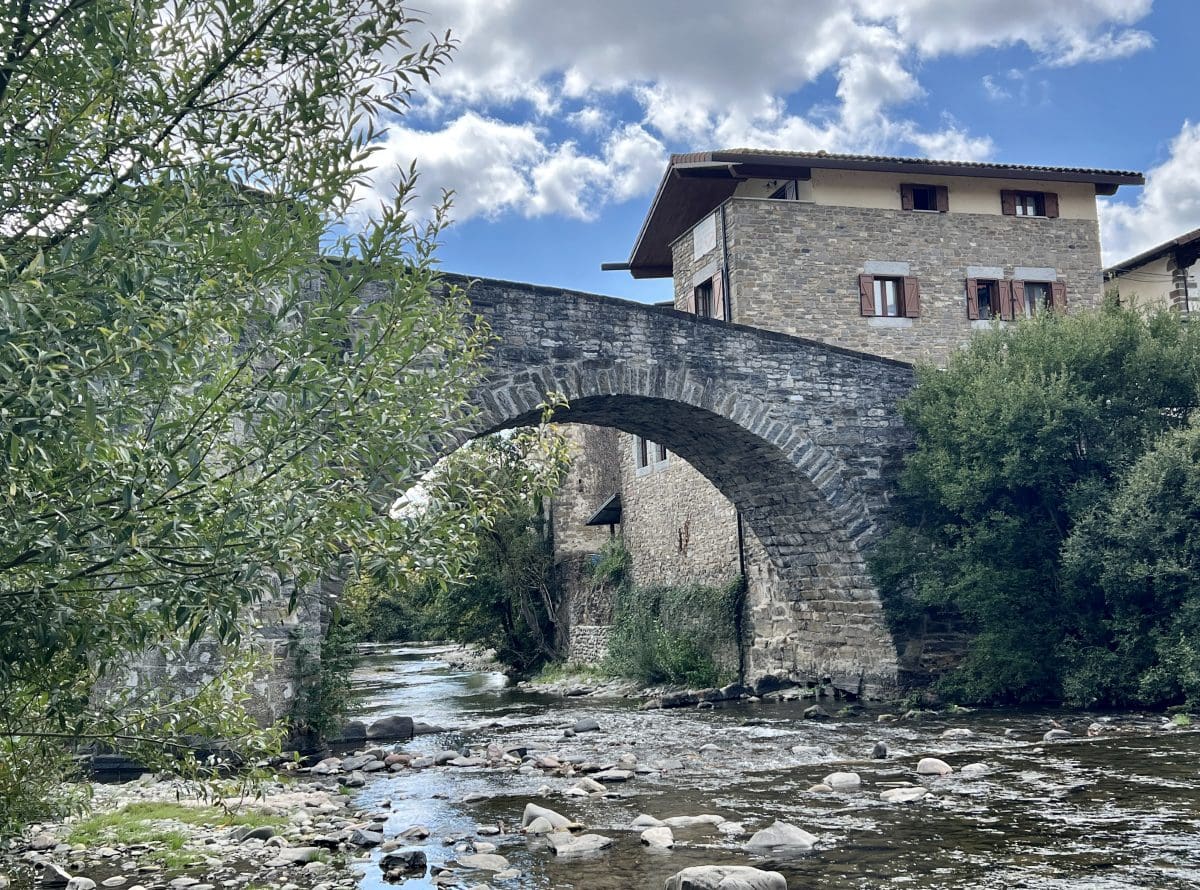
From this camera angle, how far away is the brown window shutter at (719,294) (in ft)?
56.6

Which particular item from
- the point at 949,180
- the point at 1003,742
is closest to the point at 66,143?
the point at 1003,742

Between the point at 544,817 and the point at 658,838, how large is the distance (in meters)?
0.93

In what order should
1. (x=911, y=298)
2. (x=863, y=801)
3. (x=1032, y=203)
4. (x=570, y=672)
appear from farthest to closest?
(x=570, y=672) → (x=1032, y=203) → (x=911, y=298) → (x=863, y=801)

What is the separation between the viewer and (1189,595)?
10.4m

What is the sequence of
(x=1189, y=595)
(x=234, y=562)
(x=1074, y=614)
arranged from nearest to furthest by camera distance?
(x=234, y=562), (x=1189, y=595), (x=1074, y=614)

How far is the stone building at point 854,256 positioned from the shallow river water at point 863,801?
513 cm

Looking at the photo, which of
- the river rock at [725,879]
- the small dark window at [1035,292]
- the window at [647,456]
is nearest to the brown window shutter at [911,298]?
the small dark window at [1035,292]

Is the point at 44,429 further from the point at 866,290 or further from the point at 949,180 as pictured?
the point at 949,180

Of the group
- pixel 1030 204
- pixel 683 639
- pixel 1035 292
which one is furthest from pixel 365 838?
pixel 1030 204

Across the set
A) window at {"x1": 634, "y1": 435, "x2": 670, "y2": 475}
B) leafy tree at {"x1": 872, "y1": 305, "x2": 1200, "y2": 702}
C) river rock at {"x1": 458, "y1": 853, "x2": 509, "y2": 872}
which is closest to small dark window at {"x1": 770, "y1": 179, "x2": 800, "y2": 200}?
window at {"x1": 634, "y1": 435, "x2": 670, "y2": 475}

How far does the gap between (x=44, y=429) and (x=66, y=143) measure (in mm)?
916

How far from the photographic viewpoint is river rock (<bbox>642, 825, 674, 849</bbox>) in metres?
6.06

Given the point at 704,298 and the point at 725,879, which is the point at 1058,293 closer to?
the point at 704,298

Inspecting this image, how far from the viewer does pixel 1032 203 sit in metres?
18.8
